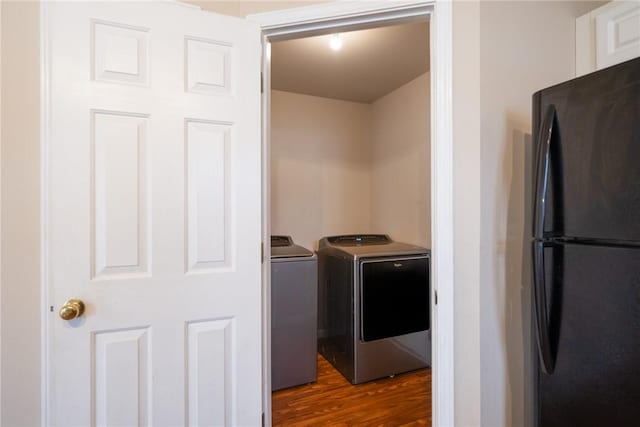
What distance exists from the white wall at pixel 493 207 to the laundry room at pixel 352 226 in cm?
84

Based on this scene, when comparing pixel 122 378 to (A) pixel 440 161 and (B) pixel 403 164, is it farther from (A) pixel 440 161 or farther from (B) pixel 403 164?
(B) pixel 403 164

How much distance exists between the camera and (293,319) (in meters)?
2.14

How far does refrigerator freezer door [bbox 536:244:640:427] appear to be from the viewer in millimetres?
807

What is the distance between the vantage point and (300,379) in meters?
2.18

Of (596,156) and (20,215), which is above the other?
(596,156)

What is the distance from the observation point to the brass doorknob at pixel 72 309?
101cm

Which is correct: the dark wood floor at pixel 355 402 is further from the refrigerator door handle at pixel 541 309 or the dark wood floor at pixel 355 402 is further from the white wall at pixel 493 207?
the refrigerator door handle at pixel 541 309

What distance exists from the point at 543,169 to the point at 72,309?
1605 mm

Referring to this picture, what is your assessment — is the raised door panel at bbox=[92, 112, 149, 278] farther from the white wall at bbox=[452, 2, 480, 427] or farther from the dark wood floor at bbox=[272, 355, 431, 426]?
the dark wood floor at bbox=[272, 355, 431, 426]

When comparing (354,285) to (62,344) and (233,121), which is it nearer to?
(233,121)

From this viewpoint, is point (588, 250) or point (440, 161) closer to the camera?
point (588, 250)

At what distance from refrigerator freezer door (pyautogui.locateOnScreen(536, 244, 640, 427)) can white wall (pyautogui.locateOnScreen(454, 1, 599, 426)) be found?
18 cm

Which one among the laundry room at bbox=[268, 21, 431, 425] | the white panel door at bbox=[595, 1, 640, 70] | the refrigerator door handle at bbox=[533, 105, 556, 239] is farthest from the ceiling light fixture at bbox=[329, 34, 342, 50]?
the refrigerator door handle at bbox=[533, 105, 556, 239]

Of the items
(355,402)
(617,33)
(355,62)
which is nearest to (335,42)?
(355,62)
